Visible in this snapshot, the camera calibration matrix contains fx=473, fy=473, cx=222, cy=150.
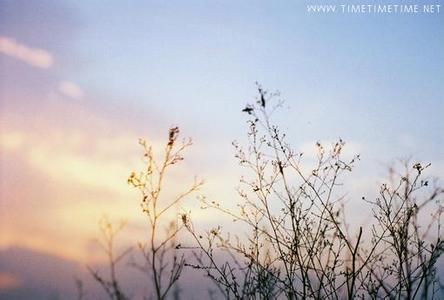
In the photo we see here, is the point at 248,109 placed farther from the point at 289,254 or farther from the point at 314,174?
the point at 289,254

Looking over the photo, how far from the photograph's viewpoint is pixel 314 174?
838 cm

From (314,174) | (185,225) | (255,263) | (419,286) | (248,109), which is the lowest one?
(419,286)

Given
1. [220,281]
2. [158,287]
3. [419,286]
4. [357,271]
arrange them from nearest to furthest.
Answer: [419,286] < [357,271] < [220,281] < [158,287]

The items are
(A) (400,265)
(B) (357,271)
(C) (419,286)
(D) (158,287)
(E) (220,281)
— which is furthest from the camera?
(D) (158,287)

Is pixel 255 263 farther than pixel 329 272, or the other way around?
pixel 255 263

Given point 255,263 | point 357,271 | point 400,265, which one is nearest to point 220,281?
point 255,263

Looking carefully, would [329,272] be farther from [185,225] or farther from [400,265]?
[185,225]

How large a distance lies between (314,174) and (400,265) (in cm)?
204

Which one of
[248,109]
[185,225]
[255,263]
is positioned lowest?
[255,263]

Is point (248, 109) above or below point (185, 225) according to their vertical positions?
above

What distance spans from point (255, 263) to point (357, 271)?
193 cm

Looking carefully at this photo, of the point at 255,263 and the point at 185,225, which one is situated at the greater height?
the point at 185,225

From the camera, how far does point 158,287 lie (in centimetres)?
999

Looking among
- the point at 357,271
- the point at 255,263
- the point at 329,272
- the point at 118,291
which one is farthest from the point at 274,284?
the point at 118,291
